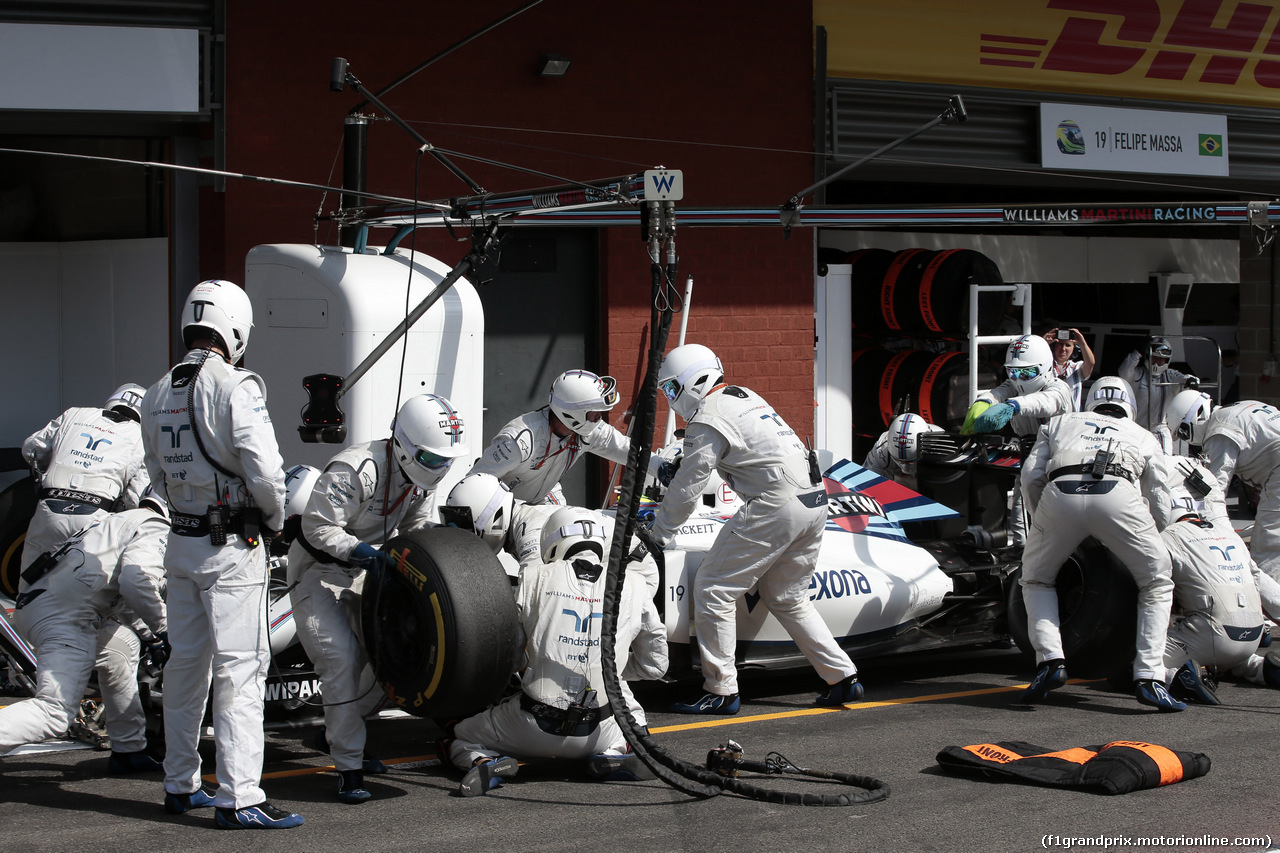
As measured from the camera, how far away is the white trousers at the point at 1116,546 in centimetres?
721

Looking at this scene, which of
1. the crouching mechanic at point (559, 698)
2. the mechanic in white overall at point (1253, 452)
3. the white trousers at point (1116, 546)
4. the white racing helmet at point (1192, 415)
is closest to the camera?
the crouching mechanic at point (559, 698)

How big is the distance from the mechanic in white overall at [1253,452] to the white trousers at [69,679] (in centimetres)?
663

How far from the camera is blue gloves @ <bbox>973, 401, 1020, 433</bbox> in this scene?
10047 mm

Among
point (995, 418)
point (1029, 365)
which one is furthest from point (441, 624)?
point (1029, 365)

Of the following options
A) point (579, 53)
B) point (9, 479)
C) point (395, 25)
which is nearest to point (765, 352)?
point (579, 53)

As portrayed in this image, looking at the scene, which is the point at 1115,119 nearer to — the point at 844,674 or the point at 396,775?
the point at 844,674

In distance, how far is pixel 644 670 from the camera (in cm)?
642

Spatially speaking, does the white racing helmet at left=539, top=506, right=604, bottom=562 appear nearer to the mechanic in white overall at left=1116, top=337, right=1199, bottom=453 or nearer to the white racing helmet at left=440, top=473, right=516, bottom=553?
the white racing helmet at left=440, top=473, right=516, bottom=553

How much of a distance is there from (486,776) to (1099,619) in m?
3.57

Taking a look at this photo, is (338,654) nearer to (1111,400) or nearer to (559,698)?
(559,698)

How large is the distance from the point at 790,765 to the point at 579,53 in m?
7.44

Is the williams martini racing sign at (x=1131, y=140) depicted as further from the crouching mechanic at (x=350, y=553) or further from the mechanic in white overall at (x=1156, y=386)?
the crouching mechanic at (x=350, y=553)

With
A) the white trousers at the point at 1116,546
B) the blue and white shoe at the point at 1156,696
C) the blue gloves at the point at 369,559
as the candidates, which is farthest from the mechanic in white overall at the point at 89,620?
the blue and white shoe at the point at 1156,696

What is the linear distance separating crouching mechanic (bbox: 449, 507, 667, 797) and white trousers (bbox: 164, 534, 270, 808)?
94 cm
